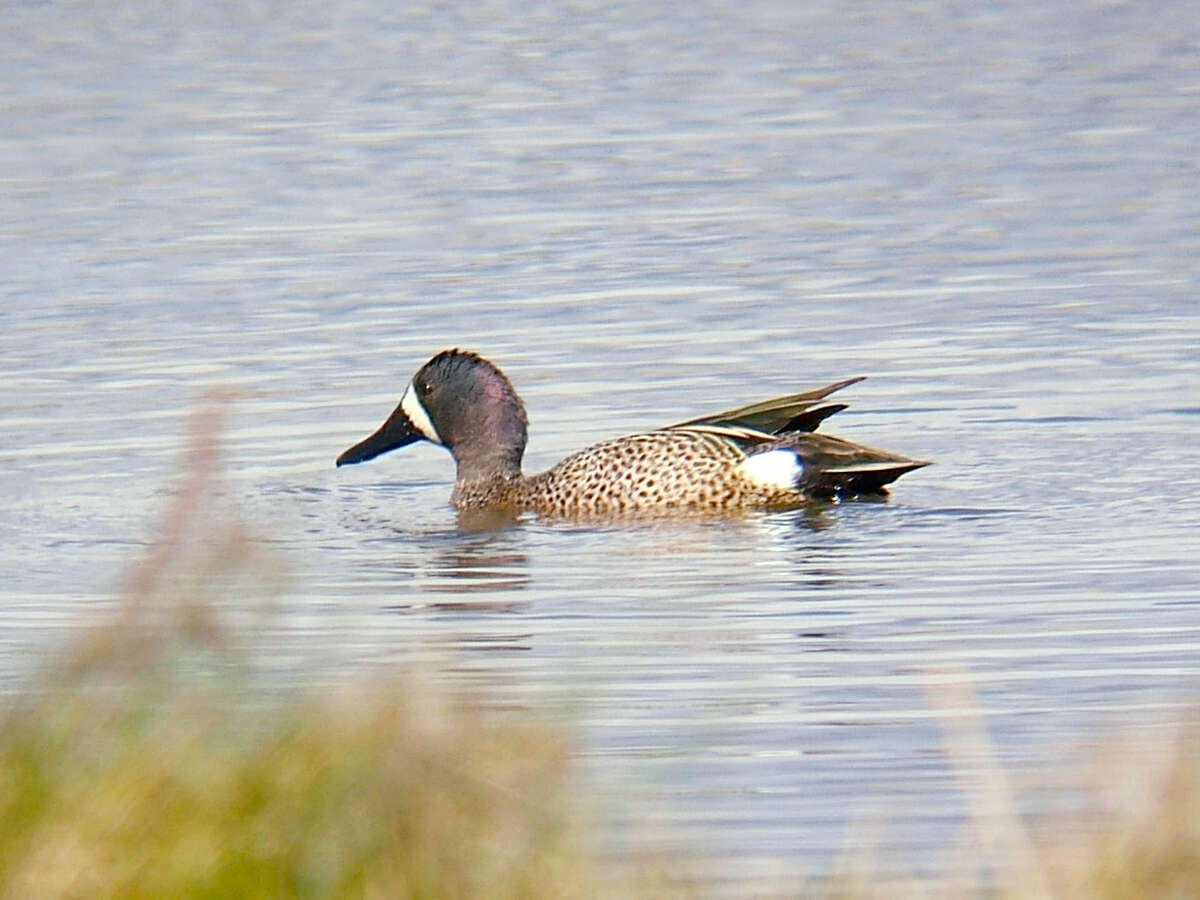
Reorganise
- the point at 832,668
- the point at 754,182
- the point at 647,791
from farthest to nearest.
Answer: the point at 754,182
the point at 832,668
the point at 647,791

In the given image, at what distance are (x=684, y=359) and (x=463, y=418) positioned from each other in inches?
75.4

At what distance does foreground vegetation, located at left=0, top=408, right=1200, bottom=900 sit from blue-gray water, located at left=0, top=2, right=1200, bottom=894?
0.16 meters

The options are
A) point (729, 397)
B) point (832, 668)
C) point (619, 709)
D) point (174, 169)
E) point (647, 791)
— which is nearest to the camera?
point (647, 791)

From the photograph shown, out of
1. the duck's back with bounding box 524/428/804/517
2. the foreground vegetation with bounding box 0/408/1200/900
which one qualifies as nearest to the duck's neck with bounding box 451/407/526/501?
the duck's back with bounding box 524/428/804/517

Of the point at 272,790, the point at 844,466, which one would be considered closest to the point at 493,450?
the point at 844,466

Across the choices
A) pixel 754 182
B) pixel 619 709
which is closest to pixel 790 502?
pixel 619 709

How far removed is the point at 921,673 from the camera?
24.0 feet

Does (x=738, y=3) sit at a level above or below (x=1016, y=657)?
above

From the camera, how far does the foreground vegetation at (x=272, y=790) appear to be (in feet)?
13.8

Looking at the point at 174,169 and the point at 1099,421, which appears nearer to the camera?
the point at 1099,421

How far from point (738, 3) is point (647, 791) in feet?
97.6

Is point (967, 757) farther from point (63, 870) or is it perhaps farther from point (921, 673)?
point (63, 870)

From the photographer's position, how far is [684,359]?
13117mm

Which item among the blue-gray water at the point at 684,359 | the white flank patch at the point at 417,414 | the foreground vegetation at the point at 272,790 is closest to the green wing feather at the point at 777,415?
the blue-gray water at the point at 684,359
